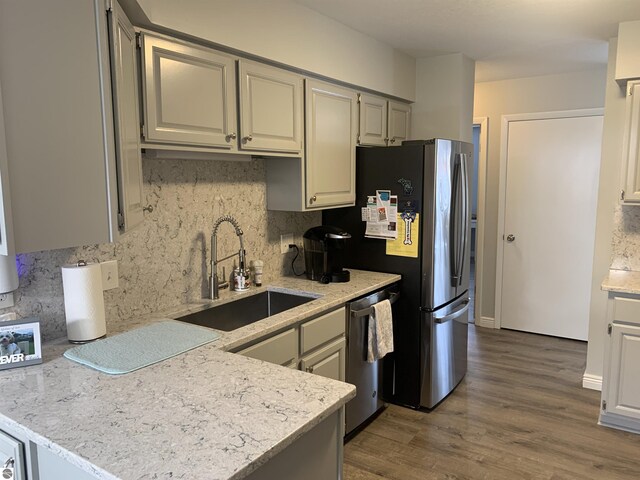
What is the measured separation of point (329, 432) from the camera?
148 cm

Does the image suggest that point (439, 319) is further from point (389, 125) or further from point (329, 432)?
point (329, 432)

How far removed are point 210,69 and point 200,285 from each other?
3.64ft

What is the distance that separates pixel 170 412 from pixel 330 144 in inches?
82.7

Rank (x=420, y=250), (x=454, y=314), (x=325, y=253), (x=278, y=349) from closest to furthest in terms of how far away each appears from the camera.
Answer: (x=278, y=349) → (x=325, y=253) → (x=420, y=250) → (x=454, y=314)

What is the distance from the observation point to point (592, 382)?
139 inches

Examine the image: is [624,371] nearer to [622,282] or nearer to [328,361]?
[622,282]

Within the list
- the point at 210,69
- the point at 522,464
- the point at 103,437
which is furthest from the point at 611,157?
the point at 103,437

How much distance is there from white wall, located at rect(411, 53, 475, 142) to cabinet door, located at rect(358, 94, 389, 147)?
18.5 inches

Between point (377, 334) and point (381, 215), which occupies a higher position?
point (381, 215)

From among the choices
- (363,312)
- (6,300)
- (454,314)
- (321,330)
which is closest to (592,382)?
(454,314)

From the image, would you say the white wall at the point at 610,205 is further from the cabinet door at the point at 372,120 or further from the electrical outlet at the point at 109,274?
the electrical outlet at the point at 109,274

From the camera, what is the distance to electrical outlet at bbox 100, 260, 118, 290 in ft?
6.92

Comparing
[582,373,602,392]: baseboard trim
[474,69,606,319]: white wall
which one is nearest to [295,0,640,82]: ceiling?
[474,69,606,319]: white wall

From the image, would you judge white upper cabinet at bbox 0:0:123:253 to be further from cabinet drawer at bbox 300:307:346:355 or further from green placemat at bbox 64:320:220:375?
cabinet drawer at bbox 300:307:346:355
